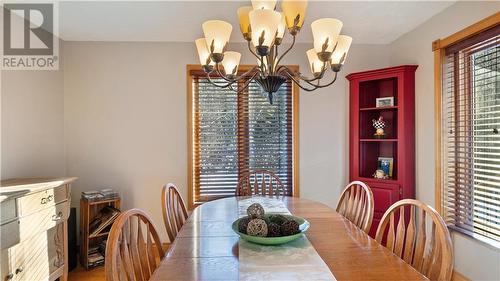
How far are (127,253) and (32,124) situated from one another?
7.09ft

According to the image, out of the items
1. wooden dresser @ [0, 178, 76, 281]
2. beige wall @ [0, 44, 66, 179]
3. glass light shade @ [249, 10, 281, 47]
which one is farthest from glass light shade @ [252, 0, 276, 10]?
beige wall @ [0, 44, 66, 179]

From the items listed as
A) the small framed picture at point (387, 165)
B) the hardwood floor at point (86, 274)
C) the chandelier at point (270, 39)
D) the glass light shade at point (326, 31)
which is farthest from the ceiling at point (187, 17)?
the hardwood floor at point (86, 274)

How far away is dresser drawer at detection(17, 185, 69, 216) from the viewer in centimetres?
186

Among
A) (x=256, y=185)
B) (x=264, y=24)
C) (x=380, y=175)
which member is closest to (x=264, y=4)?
(x=264, y=24)

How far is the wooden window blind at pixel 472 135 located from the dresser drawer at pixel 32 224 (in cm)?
320

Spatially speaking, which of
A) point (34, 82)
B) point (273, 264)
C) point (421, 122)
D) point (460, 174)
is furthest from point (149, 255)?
point (421, 122)

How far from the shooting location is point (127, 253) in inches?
42.8

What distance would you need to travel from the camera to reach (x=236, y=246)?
1354 millimetres

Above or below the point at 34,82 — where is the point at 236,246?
below

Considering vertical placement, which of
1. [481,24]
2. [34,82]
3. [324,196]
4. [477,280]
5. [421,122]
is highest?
[481,24]

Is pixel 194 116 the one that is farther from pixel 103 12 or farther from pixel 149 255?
pixel 149 255

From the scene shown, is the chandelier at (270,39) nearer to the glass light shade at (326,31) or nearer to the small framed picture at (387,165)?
the glass light shade at (326,31)

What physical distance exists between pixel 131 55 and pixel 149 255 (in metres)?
2.34

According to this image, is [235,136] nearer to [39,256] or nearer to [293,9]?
[293,9]
